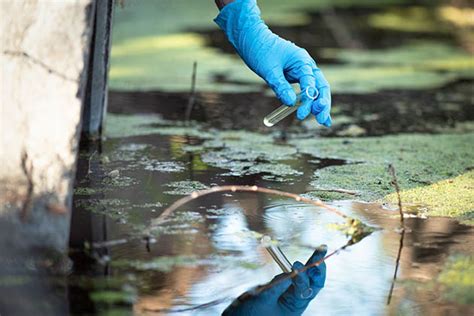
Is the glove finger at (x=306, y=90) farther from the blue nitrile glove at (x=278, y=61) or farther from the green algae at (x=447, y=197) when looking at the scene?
the green algae at (x=447, y=197)

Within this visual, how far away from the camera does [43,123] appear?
199 cm

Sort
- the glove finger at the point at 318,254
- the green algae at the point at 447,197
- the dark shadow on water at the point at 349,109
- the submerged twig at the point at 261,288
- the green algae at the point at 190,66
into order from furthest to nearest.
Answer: the green algae at the point at 190,66
the dark shadow on water at the point at 349,109
the green algae at the point at 447,197
the glove finger at the point at 318,254
the submerged twig at the point at 261,288

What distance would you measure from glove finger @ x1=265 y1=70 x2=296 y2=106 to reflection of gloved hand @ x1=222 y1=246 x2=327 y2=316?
674mm

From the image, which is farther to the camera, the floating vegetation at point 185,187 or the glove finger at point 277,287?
the floating vegetation at point 185,187

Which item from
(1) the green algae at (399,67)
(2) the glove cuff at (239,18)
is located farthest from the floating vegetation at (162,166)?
(1) the green algae at (399,67)

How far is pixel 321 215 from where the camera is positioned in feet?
8.11

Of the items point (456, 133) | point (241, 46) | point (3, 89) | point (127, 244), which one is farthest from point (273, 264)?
point (456, 133)

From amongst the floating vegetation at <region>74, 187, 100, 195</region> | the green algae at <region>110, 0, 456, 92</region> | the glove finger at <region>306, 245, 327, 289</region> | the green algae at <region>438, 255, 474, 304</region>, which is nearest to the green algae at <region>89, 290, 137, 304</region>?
the glove finger at <region>306, 245, 327, 289</region>

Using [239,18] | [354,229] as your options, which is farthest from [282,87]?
[354,229]

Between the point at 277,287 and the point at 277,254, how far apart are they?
0.64 ft

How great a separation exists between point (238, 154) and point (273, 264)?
109 centimetres

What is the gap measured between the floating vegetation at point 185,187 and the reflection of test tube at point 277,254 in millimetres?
425

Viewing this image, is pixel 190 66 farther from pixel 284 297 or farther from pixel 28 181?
pixel 284 297

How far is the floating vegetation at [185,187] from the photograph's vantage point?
2615 mm
